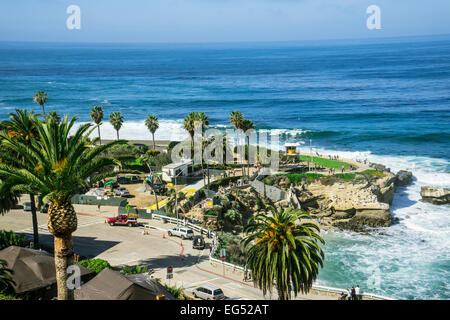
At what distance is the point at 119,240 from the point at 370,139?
7086 cm

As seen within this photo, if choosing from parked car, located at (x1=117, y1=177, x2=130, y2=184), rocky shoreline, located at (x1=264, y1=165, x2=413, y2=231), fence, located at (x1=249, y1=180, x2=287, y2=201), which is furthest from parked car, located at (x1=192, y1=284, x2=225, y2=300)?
parked car, located at (x1=117, y1=177, x2=130, y2=184)

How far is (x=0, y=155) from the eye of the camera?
2348 centimetres

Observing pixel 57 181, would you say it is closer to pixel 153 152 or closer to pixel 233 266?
pixel 233 266

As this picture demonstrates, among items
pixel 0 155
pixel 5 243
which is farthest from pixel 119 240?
pixel 0 155

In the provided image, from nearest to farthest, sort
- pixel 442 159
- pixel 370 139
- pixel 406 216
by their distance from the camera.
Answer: pixel 406 216
pixel 442 159
pixel 370 139

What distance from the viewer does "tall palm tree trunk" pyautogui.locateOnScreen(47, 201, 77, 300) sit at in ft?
62.1

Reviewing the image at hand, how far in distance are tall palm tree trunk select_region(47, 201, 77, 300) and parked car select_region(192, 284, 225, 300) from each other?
36.0ft

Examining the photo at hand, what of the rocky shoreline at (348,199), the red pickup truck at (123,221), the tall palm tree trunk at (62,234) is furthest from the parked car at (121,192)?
the tall palm tree trunk at (62,234)

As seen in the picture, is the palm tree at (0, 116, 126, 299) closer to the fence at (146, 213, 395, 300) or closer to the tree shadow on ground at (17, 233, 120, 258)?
the fence at (146, 213, 395, 300)

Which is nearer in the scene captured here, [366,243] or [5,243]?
[5,243]

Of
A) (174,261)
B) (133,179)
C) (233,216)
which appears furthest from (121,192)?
(174,261)

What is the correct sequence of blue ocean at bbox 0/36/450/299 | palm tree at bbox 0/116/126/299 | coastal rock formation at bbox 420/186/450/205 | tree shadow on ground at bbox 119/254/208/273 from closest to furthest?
1. palm tree at bbox 0/116/126/299
2. tree shadow on ground at bbox 119/254/208/273
3. blue ocean at bbox 0/36/450/299
4. coastal rock formation at bbox 420/186/450/205
